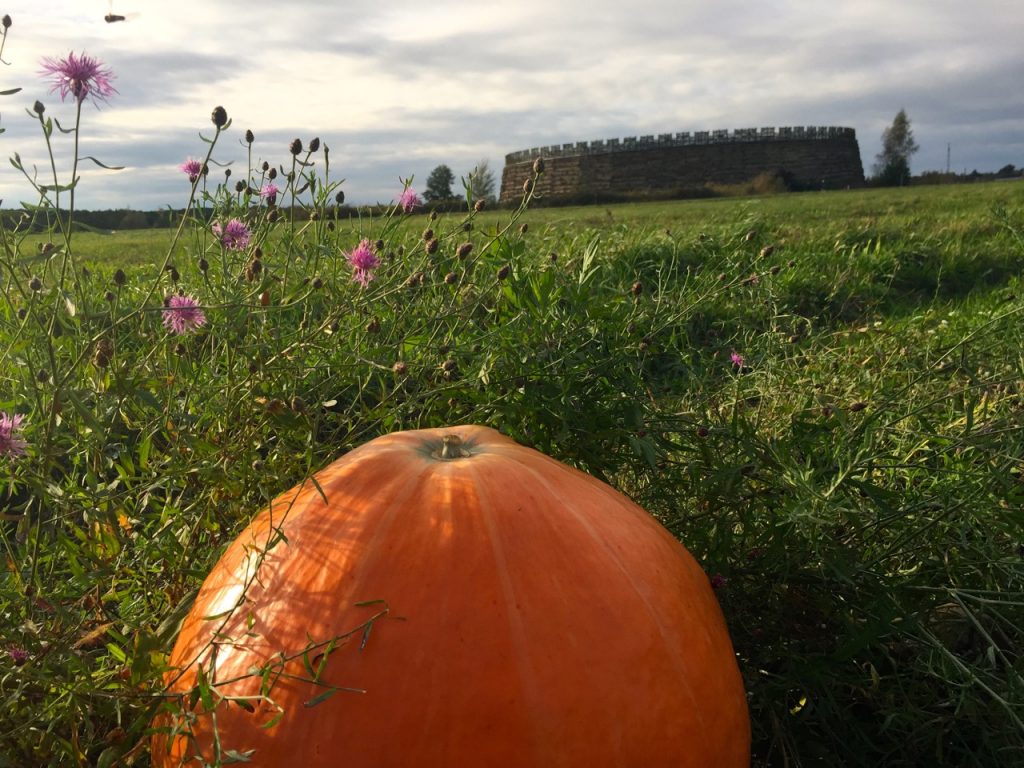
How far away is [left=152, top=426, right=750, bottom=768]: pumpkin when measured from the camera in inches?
51.3

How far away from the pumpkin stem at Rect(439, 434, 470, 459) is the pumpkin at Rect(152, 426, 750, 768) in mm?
58

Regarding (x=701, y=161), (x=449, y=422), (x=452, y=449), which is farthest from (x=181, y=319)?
(x=701, y=161)

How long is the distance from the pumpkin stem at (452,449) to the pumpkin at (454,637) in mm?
58

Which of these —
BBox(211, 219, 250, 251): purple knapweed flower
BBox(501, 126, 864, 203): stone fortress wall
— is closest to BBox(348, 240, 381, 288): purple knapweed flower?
BBox(211, 219, 250, 251): purple knapweed flower

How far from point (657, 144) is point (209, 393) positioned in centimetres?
4556

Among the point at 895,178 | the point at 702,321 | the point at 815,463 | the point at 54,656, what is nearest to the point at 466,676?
the point at 54,656

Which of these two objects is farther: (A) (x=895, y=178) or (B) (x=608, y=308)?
(A) (x=895, y=178)

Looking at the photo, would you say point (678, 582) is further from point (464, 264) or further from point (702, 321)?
point (702, 321)

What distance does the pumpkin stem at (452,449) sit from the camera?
1.71m

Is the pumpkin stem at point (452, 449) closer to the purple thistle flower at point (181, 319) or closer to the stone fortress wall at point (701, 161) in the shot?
the purple thistle flower at point (181, 319)

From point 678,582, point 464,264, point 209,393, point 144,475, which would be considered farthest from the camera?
point 464,264

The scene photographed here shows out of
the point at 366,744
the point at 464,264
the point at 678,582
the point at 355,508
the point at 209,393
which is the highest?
the point at 464,264

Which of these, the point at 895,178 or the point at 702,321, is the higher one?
the point at 895,178

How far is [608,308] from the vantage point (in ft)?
7.61
